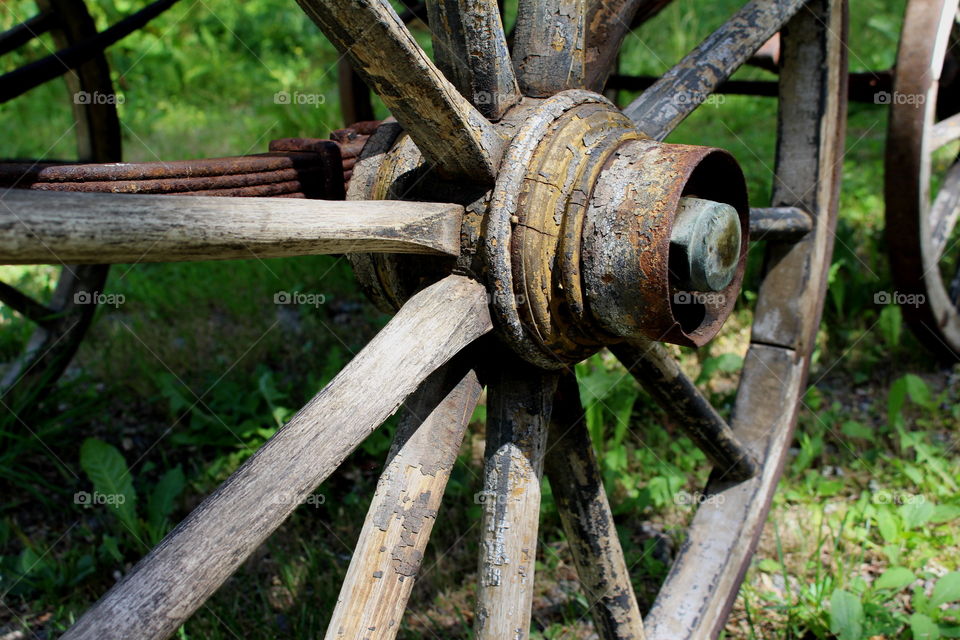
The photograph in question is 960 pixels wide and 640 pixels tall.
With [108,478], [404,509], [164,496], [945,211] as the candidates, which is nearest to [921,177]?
[945,211]

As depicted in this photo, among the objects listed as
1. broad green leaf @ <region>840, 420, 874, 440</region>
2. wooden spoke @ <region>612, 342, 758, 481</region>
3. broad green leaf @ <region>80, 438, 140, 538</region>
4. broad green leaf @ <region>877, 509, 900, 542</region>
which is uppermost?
wooden spoke @ <region>612, 342, 758, 481</region>

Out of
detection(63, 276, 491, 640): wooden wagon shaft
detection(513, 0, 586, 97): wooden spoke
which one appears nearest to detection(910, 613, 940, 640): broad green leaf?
detection(63, 276, 491, 640): wooden wagon shaft

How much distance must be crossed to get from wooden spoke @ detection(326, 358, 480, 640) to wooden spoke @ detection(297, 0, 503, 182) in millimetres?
335

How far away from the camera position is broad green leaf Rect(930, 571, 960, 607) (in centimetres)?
171

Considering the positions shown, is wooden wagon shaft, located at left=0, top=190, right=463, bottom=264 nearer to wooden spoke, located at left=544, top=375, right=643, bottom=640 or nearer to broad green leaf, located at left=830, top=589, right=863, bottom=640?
wooden spoke, located at left=544, top=375, right=643, bottom=640

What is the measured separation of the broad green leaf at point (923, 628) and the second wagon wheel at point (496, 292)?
0.58 m

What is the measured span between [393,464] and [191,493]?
1.27 m

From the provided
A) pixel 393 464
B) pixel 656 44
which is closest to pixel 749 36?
pixel 393 464

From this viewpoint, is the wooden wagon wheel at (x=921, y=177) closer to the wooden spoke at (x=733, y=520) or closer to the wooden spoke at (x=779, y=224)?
the wooden spoke at (x=779, y=224)

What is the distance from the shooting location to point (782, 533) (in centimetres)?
210

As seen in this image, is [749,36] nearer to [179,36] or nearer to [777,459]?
[777,459]

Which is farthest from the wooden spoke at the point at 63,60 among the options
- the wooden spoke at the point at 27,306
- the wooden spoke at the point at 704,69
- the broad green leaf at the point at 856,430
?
the broad green leaf at the point at 856,430

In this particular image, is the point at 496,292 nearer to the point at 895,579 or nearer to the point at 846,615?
the point at 846,615

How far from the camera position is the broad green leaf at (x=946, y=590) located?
171 cm
